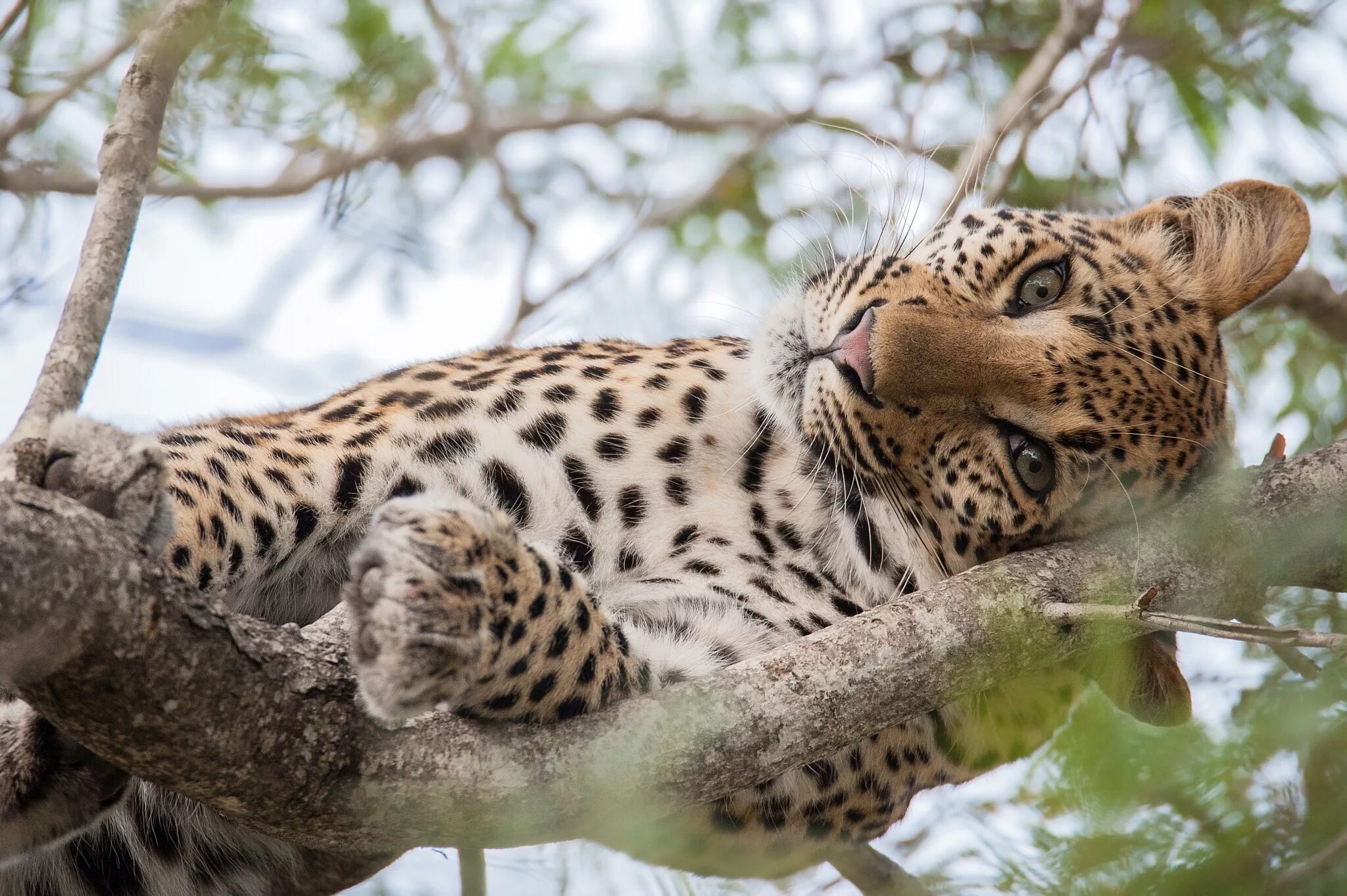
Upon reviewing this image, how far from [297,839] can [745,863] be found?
184 centimetres

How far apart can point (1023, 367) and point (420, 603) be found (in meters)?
2.43

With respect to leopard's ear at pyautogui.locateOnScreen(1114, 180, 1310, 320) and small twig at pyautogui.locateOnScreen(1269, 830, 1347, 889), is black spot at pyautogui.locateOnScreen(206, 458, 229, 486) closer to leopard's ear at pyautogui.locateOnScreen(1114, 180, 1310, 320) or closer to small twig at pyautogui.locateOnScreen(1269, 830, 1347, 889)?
small twig at pyautogui.locateOnScreen(1269, 830, 1347, 889)

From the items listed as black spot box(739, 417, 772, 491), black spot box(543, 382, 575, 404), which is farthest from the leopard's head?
black spot box(543, 382, 575, 404)

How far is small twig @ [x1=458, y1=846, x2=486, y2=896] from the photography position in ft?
14.9

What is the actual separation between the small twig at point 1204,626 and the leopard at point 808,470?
41cm

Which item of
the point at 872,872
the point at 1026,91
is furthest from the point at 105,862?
the point at 1026,91

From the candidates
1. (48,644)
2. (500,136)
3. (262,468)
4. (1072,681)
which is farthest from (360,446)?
(500,136)

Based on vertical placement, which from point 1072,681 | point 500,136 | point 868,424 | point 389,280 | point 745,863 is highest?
point 500,136

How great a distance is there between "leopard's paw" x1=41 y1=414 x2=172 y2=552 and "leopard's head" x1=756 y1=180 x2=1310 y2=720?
2.37 meters

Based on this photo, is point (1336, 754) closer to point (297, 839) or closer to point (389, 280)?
point (297, 839)

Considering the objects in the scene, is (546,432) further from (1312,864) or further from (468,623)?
(1312,864)

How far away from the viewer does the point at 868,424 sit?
15.1 feet

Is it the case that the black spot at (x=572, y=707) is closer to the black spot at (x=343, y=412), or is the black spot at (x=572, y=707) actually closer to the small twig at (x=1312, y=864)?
the small twig at (x=1312, y=864)

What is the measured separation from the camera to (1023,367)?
14.6 ft
